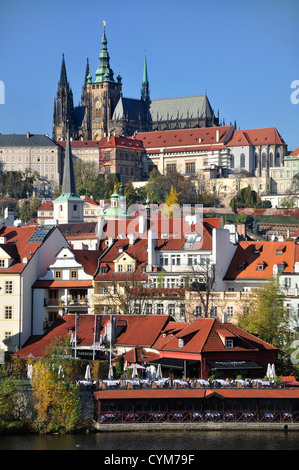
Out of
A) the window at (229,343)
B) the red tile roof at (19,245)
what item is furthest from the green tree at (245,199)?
the window at (229,343)

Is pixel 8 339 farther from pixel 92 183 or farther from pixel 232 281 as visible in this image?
pixel 92 183

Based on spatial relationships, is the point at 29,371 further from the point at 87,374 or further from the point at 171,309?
the point at 171,309

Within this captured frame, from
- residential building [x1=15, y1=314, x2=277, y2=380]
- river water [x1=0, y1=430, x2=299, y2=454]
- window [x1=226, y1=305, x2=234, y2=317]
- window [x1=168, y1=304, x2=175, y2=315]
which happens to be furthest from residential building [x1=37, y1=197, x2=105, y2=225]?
river water [x1=0, y1=430, x2=299, y2=454]

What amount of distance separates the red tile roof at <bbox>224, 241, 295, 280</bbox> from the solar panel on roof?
10718 millimetres

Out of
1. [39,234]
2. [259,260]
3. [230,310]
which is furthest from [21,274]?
[259,260]

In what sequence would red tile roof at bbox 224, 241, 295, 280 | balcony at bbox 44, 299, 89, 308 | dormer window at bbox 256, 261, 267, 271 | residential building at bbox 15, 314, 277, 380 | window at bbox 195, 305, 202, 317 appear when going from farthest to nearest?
dormer window at bbox 256, 261, 267, 271, red tile roof at bbox 224, 241, 295, 280, balcony at bbox 44, 299, 89, 308, window at bbox 195, 305, 202, 317, residential building at bbox 15, 314, 277, 380

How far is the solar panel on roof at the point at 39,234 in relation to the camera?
221 feet

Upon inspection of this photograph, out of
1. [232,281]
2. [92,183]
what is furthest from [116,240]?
[92,183]

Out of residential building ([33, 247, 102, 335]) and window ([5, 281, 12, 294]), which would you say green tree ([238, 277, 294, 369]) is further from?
window ([5, 281, 12, 294])

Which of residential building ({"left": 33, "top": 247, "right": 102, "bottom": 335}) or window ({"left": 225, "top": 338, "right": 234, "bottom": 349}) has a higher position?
residential building ({"left": 33, "top": 247, "right": 102, "bottom": 335})

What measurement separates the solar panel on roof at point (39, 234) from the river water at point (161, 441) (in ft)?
72.5

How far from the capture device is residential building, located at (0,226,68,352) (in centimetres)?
6241

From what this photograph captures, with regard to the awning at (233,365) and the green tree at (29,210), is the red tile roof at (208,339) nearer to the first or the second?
the awning at (233,365)

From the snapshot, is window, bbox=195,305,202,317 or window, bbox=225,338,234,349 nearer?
window, bbox=225,338,234,349
